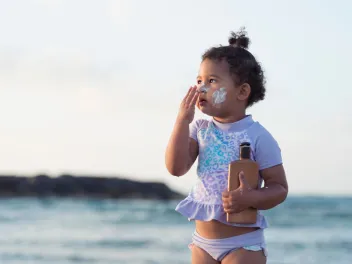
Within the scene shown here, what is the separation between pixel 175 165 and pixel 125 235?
14662 millimetres

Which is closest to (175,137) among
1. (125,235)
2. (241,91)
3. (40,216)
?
(241,91)

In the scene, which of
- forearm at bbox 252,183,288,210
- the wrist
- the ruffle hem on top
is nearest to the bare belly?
the ruffle hem on top

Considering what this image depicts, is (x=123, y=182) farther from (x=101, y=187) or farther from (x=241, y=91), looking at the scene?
(x=241, y=91)

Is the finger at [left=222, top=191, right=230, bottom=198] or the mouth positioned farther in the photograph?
the mouth

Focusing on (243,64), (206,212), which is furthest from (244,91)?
(206,212)

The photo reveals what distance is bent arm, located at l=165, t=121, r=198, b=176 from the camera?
3.51 meters

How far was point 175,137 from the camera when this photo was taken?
3523 mm

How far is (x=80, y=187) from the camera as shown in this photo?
45.9 meters

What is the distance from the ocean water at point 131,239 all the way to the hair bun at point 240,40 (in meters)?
9.15

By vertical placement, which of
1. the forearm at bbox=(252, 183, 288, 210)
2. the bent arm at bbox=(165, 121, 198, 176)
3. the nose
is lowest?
the forearm at bbox=(252, 183, 288, 210)

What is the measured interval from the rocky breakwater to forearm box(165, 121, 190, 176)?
40.4 metres

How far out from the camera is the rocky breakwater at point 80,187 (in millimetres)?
44656

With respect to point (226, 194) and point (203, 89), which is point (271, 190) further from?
point (203, 89)

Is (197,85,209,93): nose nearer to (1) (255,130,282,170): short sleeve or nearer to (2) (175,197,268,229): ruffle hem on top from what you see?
(1) (255,130,282,170): short sleeve
